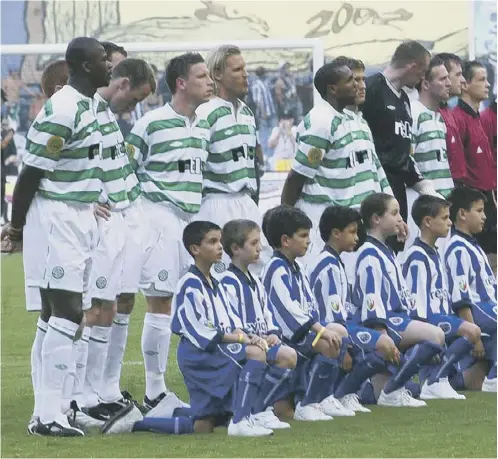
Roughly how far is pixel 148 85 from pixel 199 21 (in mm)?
20026

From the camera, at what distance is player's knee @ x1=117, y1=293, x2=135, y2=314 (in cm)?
946

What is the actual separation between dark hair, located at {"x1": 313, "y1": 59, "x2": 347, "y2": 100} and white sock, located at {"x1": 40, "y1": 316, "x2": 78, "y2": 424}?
8.10 ft

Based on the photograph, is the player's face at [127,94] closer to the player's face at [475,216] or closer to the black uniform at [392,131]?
the black uniform at [392,131]

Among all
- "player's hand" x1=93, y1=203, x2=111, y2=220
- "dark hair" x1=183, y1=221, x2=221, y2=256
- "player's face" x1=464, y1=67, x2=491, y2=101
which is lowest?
"dark hair" x1=183, y1=221, x2=221, y2=256

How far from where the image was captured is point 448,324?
9.80m

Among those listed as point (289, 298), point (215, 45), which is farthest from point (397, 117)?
point (215, 45)

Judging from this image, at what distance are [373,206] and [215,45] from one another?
820cm

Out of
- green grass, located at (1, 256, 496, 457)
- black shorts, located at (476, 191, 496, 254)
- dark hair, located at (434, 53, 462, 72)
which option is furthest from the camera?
black shorts, located at (476, 191, 496, 254)

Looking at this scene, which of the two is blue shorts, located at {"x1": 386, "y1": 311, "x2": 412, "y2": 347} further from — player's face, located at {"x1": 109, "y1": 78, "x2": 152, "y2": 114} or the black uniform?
player's face, located at {"x1": 109, "y1": 78, "x2": 152, "y2": 114}

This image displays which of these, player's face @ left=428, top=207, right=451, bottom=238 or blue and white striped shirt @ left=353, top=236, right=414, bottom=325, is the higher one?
player's face @ left=428, top=207, right=451, bottom=238

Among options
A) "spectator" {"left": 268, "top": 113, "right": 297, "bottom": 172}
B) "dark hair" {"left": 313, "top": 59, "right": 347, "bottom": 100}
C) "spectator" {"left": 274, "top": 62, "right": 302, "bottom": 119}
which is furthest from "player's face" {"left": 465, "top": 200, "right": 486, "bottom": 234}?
"spectator" {"left": 274, "top": 62, "right": 302, "bottom": 119}

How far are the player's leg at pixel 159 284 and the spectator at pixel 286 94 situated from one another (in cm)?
965

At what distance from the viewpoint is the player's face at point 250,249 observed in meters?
8.65

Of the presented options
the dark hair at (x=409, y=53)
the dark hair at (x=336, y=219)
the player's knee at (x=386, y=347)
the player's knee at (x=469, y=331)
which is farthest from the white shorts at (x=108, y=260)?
the dark hair at (x=409, y=53)
